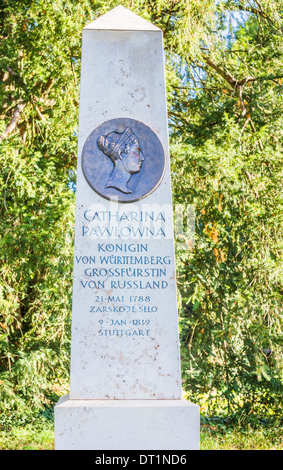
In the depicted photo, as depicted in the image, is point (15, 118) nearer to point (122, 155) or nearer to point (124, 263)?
point (122, 155)

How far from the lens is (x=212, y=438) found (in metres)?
8.04

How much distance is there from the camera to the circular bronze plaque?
4.60 m

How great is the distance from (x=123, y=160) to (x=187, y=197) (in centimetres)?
335

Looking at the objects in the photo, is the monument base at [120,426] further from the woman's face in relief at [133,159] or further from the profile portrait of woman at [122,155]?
the woman's face in relief at [133,159]

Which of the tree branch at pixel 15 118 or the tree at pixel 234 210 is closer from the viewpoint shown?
the tree at pixel 234 210

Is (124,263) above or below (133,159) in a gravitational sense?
below

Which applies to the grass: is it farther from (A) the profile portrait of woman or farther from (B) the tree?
(A) the profile portrait of woman

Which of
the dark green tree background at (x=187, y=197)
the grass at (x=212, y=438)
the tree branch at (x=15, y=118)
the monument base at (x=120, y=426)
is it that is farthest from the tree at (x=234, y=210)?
the monument base at (x=120, y=426)

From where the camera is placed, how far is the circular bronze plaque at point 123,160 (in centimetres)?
460

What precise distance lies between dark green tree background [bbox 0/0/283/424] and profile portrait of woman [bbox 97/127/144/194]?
2403 millimetres

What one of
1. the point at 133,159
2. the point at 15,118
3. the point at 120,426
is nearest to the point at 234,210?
the point at 15,118

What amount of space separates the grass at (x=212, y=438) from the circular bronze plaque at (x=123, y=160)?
14.0 ft

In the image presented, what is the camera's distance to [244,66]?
9.27 m

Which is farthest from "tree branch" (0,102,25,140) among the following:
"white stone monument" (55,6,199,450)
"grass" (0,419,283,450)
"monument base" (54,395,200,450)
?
"monument base" (54,395,200,450)
